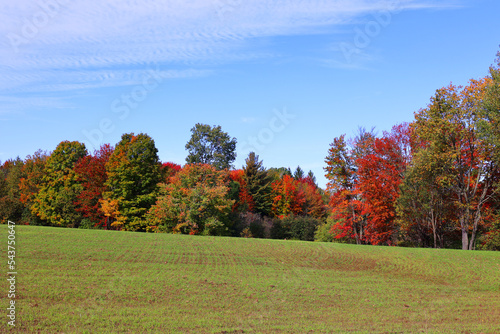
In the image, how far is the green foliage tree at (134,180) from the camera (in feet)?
152

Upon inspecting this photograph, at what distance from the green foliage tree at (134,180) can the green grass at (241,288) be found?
21508 millimetres

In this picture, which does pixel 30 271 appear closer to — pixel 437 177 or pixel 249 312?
pixel 249 312

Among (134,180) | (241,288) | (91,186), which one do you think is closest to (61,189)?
(91,186)

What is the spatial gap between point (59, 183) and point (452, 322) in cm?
5136

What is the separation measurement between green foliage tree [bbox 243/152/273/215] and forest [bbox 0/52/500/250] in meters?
2.94

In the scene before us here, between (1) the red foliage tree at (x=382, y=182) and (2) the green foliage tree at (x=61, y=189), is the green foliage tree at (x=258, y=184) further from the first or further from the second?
(1) the red foliage tree at (x=382, y=182)

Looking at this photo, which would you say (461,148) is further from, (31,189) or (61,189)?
(31,189)

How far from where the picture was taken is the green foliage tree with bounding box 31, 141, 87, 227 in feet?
169

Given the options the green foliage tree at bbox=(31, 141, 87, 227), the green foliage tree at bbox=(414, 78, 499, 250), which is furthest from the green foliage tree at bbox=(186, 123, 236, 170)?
the green foliage tree at bbox=(414, 78, 499, 250)

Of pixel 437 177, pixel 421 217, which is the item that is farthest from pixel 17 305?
pixel 421 217

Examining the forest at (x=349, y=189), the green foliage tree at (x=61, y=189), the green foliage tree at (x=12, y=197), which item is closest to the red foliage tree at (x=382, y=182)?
the forest at (x=349, y=189)

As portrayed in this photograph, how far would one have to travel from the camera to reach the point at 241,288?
15.5 m

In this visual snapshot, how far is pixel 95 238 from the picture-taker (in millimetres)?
23750

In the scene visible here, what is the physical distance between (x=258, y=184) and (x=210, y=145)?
13754mm
